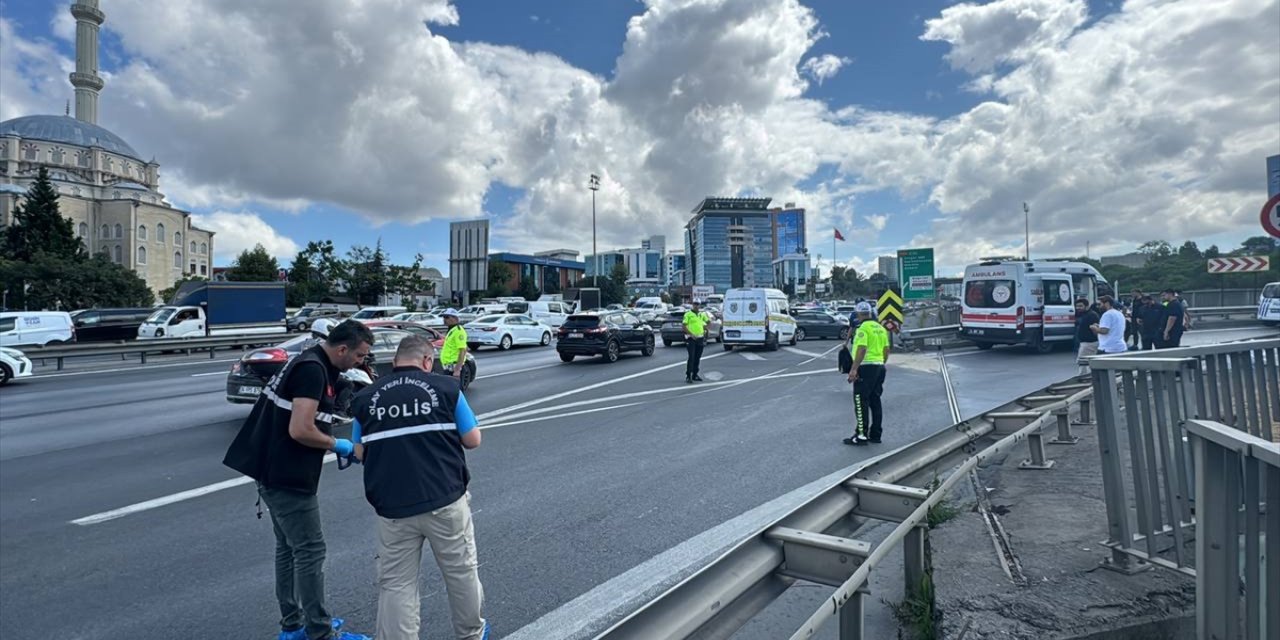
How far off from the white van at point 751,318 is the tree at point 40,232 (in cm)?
6394

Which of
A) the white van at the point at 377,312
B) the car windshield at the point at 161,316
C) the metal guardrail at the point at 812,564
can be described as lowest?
the metal guardrail at the point at 812,564

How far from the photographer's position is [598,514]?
5.78m

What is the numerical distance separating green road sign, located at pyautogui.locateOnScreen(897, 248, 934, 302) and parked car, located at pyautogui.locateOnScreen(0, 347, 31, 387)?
93.5 feet

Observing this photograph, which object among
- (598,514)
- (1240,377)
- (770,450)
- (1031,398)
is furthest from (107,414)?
(1240,377)

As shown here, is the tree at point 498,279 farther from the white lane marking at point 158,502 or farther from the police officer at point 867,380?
the police officer at point 867,380

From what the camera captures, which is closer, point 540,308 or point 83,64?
point 540,308

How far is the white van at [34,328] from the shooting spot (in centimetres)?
2269

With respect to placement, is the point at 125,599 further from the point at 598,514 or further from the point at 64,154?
the point at 64,154

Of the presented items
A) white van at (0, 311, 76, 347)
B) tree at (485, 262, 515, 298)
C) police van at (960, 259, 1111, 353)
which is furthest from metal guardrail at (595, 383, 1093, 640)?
tree at (485, 262, 515, 298)

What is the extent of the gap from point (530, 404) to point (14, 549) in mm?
7615

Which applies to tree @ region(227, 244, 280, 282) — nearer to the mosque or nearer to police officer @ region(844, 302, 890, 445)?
the mosque

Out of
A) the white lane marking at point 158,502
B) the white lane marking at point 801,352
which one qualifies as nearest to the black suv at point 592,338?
the white lane marking at point 801,352

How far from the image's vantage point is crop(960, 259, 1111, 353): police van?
18750 mm

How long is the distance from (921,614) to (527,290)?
313 ft
